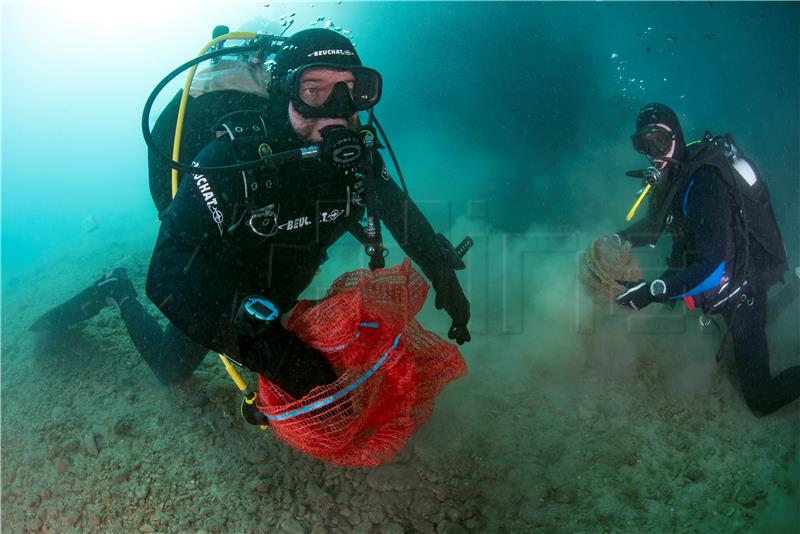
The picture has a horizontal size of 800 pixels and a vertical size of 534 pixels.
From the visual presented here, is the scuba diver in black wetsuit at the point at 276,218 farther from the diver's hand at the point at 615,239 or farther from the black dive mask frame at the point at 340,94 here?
the diver's hand at the point at 615,239

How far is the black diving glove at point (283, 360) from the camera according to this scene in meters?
1.93

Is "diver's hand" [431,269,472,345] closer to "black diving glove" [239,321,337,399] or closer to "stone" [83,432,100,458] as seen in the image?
"black diving glove" [239,321,337,399]

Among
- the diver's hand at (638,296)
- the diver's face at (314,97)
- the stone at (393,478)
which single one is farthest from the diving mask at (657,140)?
the stone at (393,478)

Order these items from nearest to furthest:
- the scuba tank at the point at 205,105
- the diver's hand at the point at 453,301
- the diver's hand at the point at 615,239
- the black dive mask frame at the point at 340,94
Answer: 1. the black dive mask frame at the point at 340,94
2. the scuba tank at the point at 205,105
3. the diver's hand at the point at 453,301
4. the diver's hand at the point at 615,239

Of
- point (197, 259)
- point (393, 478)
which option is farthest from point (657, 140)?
point (197, 259)

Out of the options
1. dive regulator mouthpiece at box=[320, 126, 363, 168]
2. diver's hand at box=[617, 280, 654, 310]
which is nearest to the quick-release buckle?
dive regulator mouthpiece at box=[320, 126, 363, 168]

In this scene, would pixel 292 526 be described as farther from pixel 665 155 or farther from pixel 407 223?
pixel 665 155

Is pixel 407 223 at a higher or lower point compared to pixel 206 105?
lower

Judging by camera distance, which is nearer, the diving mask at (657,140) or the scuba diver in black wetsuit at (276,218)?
the scuba diver in black wetsuit at (276,218)

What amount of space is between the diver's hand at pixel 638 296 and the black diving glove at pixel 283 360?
2870mm

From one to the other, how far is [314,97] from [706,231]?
10.8 feet

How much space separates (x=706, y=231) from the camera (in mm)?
3553

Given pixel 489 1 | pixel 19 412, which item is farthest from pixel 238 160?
pixel 489 1

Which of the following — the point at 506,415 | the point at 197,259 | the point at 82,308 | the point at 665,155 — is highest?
the point at 197,259
